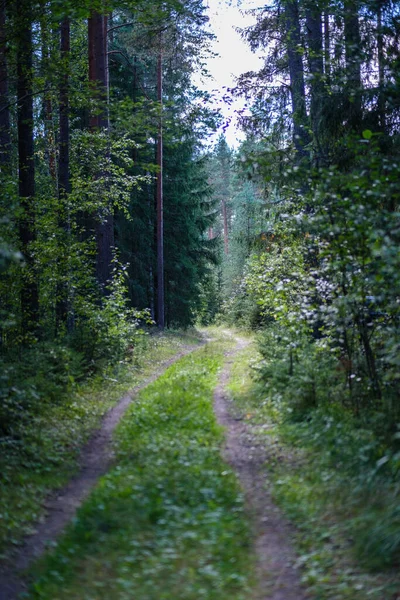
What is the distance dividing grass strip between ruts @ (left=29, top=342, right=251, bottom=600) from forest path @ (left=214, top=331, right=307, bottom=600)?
15cm

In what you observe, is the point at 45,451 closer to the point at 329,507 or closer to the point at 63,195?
the point at 329,507

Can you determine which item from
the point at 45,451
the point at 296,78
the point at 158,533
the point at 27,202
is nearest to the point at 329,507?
the point at 158,533

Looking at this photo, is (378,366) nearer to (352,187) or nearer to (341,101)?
(352,187)

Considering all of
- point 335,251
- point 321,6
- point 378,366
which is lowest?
point 378,366

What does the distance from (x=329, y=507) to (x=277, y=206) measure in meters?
11.3

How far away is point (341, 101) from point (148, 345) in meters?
12.3

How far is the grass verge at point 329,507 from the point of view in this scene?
183 inches

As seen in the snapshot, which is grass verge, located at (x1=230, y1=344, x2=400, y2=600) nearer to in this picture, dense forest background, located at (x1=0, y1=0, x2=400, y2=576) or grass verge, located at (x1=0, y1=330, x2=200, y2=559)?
dense forest background, located at (x1=0, y1=0, x2=400, y2=576)

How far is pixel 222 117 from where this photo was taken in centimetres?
1221

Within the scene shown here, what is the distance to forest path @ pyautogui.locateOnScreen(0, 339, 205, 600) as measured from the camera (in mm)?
5020

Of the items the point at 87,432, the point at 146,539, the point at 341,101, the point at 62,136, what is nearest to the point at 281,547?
the point at 146,539

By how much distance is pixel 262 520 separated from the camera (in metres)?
5.80

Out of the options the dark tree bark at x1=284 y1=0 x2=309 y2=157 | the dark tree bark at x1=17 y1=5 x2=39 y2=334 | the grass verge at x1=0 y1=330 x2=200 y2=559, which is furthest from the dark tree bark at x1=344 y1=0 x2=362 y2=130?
the grass verge at x1=0 y1=330 x2=200 y2=559

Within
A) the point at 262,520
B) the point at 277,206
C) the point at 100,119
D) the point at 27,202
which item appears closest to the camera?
the point at 262,520
